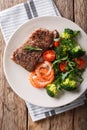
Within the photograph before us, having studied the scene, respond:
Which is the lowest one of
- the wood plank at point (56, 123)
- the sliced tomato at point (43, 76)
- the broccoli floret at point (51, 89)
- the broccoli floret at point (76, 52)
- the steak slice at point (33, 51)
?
the wood plank at point (56, 123)

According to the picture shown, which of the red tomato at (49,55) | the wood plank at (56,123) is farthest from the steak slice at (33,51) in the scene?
the wood plank at (56,123)

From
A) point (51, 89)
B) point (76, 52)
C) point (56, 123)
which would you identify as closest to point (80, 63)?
point (76, 52)

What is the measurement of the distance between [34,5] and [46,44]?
0.23 metres

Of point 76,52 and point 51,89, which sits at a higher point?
point 76,52

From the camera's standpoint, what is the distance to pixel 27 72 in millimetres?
1716

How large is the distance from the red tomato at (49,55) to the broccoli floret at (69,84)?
4.3 inches

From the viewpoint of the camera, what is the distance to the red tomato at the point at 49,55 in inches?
66.4

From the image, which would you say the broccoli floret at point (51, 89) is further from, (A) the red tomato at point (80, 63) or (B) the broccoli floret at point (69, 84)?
(A) the red tomato at point (80, 63)

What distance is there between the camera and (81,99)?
177 centimetres

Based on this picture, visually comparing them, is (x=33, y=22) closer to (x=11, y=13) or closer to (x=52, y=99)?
(x=11, y=13)

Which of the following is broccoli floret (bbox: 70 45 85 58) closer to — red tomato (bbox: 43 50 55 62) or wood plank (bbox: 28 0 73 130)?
red tomato (bbox: 43 50 55 62)

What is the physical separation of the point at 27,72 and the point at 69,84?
0.64ft

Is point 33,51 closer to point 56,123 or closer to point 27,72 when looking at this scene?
point 27,72

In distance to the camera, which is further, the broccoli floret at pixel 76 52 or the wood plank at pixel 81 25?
the wood plank at pixel 81 25
